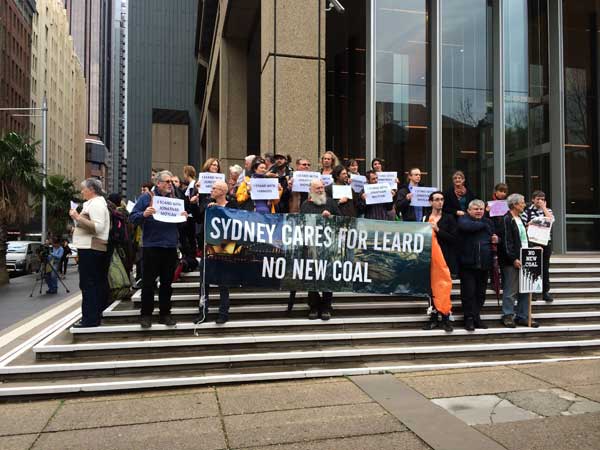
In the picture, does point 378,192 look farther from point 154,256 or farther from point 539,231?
point 154,256

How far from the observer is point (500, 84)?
15.1 metres

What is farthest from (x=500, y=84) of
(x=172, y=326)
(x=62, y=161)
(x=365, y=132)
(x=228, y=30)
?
(x=62, y=161)

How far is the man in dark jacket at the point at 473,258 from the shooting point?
7234 mm

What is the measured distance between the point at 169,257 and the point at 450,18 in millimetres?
12095

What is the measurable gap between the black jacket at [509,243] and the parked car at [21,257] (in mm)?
23499

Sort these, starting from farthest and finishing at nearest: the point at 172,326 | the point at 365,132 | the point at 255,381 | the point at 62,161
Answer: the point at 62,161
the point at 365,132
the point at 172,326
the point at 255,381

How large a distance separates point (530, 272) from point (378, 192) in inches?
99.5

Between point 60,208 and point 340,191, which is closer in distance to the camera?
point 340,191

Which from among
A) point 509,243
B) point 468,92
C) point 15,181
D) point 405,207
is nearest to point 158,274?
point 405,207

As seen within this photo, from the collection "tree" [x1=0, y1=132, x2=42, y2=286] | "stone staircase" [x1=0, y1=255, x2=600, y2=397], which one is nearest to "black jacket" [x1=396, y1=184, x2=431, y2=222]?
"stone staircase" [x1=0, y1=255, x2=600, y2=397]

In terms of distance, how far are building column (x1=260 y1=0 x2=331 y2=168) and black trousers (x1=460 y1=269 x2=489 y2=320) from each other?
188 inches

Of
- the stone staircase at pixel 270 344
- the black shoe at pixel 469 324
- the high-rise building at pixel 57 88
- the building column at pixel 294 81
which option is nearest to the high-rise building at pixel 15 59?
the high-rise building at pixel 57 88

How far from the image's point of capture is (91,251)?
664 cm

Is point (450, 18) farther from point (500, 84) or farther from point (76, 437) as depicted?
point (76, 437)
